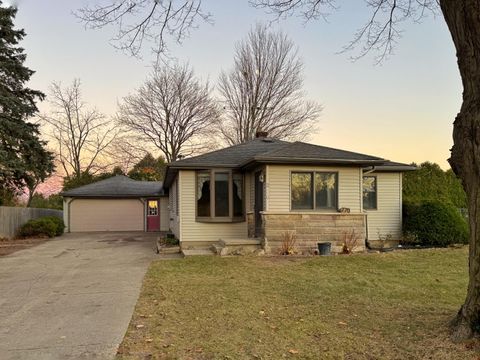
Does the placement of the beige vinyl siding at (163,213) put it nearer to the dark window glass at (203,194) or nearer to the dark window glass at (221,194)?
the dark window glass at (203,194)

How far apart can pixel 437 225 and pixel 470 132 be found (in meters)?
9.97

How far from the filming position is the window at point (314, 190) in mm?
11781

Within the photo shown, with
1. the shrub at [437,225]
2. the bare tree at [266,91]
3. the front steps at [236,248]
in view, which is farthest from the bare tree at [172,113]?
the front steps at [236,248]

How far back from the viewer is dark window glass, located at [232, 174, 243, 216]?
43.3ft

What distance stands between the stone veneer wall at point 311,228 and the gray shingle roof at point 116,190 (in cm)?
1409

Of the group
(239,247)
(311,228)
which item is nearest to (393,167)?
(311,228)

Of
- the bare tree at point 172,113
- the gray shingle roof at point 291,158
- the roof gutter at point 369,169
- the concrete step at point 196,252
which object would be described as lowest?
the concrete step at point 196,252

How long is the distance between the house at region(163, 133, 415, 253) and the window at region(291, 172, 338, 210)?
3cm

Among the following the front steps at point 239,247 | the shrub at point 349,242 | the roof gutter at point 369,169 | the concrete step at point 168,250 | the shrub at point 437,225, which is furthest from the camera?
the roof gutter at point 369,169

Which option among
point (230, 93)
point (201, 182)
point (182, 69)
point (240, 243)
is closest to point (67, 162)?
point (182, 69)

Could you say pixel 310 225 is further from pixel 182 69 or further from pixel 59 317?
pixel 182 69

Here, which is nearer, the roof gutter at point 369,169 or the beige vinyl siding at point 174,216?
the roof gutter at point 369,169

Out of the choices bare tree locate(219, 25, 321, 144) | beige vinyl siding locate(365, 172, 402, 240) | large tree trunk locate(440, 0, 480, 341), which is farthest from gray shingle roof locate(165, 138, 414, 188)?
bare tree locate(219, 25, 321, 144)

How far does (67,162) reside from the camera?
3525 centimetres
